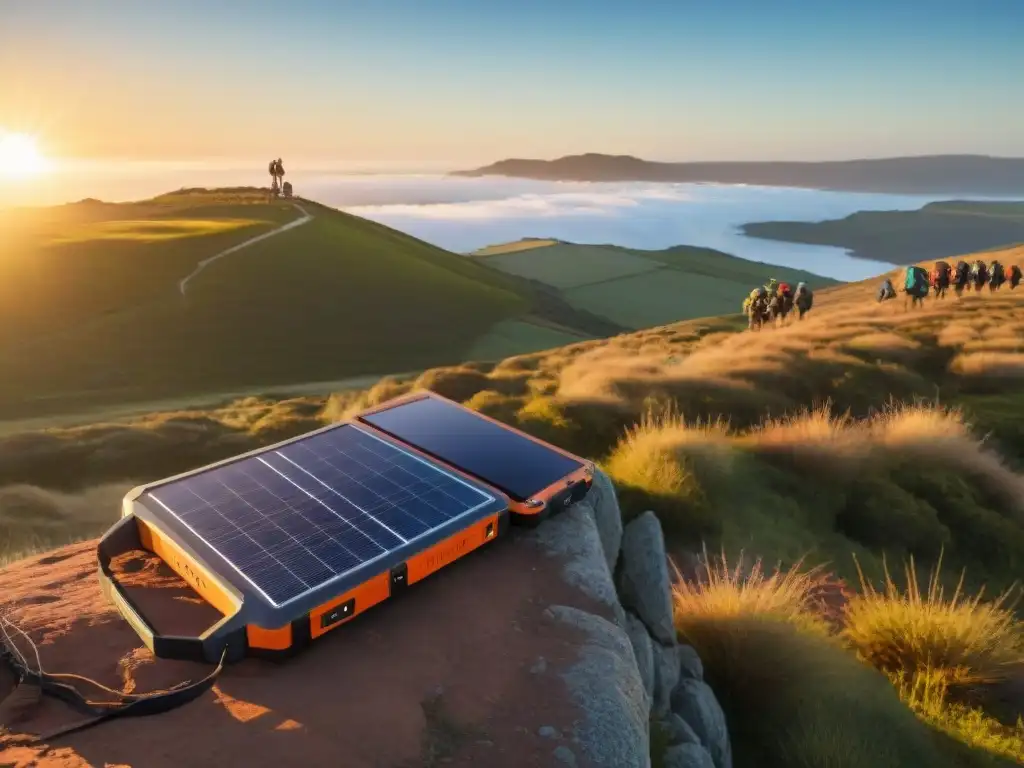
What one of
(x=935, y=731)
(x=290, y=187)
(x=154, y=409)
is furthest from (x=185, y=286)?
(x=935, y=731)

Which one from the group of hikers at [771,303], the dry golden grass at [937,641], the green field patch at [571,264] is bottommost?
the green field patch at [571,264]

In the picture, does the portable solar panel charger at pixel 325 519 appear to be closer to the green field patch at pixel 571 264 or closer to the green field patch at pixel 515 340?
the green field patch at pixel 515 340

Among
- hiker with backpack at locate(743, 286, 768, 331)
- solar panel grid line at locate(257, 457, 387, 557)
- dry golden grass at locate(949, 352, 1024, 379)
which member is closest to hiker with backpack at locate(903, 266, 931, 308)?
hiker with backpack at locate(743, 286, 768, 331)

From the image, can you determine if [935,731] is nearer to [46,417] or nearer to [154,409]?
Result: [154,409]

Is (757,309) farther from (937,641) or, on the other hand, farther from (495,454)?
(495,454)

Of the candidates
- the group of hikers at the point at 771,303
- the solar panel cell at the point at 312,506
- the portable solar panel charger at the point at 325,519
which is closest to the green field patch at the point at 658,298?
the group of hikers at the point at 771,303

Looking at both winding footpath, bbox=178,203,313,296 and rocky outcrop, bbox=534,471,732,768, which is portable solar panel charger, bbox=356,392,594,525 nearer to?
rocky outcrop, bbox=534,471,732,768
